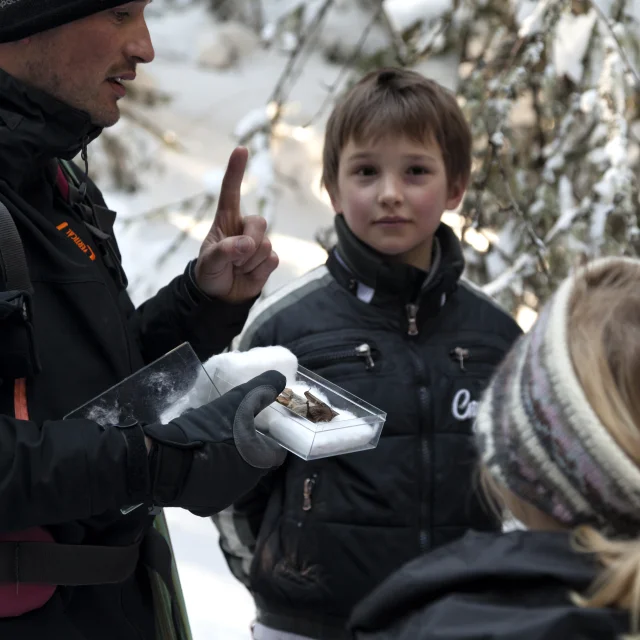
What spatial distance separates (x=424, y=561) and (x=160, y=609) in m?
0.85

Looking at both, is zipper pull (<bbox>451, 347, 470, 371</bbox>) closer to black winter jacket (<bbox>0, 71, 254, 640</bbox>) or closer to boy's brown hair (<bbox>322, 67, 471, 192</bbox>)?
boy's brown hair (<bbox>322, 67, 471, 192</bbox>)

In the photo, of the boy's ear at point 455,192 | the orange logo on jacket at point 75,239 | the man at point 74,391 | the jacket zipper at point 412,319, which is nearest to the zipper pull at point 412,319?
the jacket zipper at point 412,319

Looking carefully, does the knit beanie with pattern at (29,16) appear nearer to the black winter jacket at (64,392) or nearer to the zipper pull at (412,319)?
the black winter jacket at (64,392)

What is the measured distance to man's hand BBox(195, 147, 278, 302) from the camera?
201 cm

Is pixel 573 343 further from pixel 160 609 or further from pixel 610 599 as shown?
pixel 160 609

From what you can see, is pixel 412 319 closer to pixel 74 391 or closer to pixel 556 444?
pixel 74 391

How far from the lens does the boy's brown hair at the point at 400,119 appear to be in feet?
7.77

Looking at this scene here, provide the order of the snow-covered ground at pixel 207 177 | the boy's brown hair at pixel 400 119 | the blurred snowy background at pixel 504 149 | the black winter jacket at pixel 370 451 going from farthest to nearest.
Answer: the snow-covered ground at pixel 207 177 < the blurred snowy background at pixel 504 149 < the boy's brown hair at pixel 400 119 < the black winter jacket at pixel 370 451

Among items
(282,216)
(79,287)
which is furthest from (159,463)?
(282,216)

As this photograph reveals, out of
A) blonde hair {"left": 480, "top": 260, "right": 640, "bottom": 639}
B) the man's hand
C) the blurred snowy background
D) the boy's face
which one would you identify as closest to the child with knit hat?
blonde hair {"left": 480, "top": 260, "right": 640, "bottom": 639}

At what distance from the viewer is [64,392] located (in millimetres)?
1634

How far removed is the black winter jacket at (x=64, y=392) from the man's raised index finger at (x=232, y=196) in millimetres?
306

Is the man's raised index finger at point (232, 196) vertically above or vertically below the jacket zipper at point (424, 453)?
above

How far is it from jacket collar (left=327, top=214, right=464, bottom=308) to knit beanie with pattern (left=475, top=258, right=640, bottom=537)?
1003mm
